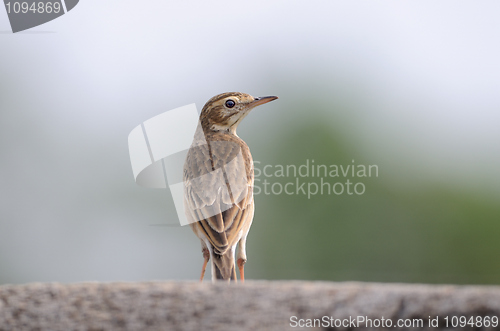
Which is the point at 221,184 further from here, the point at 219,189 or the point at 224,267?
the point at 224,267

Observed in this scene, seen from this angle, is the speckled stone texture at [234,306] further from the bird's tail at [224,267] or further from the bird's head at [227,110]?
the bird's head at [227,110]

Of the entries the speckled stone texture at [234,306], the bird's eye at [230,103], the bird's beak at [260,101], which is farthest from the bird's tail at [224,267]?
the speckled stone texture at [234,306]

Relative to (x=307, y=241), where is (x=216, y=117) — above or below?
above

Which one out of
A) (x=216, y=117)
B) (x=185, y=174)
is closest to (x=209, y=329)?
(x=185, y=174)

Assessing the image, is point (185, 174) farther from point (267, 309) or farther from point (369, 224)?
point (369, 224)

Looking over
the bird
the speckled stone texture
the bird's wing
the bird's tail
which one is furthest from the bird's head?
the speckled stone texture

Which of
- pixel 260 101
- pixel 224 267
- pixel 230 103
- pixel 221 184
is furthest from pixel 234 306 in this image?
pixel 230 103

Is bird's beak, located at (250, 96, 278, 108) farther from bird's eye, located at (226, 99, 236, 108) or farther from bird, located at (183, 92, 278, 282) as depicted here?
bird's eye, located at (226, 99, 236, 108)
